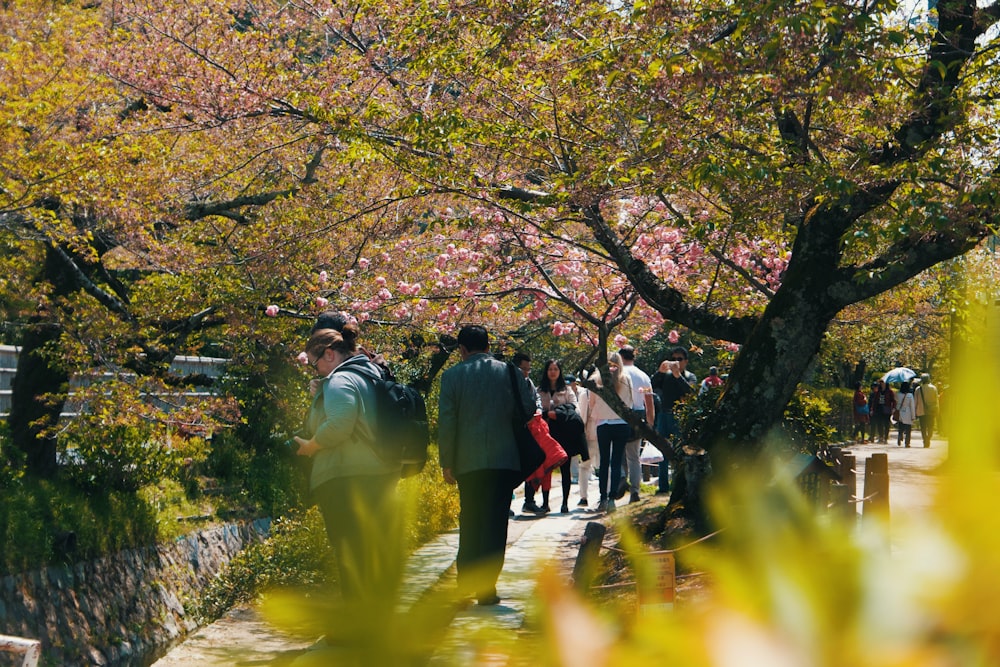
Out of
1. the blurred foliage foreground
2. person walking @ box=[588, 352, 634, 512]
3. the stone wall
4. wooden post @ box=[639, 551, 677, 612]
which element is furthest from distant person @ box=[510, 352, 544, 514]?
the blurred foliage foreground

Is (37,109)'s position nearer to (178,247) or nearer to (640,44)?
(178,247)

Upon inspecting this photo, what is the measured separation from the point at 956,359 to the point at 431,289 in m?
13.9

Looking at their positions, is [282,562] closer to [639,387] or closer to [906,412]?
[639,387]

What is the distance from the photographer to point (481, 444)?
25.1 ft

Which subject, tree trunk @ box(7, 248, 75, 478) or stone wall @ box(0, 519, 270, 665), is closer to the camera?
stone wall @ box(0, 519, 270, 665)

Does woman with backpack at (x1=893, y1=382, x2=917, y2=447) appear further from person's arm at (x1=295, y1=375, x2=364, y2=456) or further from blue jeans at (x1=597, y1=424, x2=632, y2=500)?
person's arm at (x1=295, y1=375, x2=364, y2=456)

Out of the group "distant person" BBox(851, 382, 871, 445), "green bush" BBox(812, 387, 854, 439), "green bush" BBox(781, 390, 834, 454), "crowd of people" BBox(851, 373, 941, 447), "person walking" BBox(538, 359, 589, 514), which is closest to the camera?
"green bush" BBox(781, 390, 834, 454)

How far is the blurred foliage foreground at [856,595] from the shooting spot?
18.3 inches

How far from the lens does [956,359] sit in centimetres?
56

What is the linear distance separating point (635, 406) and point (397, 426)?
7.82m

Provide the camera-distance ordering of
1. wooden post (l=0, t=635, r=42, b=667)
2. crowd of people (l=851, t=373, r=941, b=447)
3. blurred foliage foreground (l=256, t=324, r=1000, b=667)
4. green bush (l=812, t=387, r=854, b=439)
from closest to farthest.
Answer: blurred foliage foreground (l=256, t=324, r=1000, b=667) → wooden post (l=0, t=635, r=42, b=667) → crowd of people (l=851, t=373, r=941, b=447) → green bush (l=812, t=387, r=854, b=439)

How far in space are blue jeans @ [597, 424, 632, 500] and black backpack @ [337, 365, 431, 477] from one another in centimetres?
696

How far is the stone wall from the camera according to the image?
10.4 m

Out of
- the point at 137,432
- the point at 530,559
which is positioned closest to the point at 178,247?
the point at 137,432
